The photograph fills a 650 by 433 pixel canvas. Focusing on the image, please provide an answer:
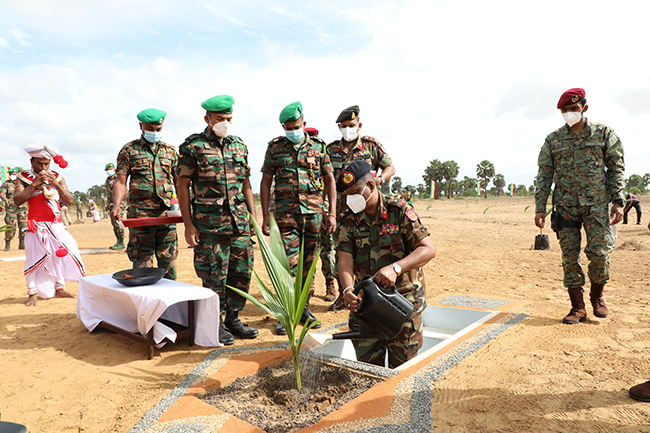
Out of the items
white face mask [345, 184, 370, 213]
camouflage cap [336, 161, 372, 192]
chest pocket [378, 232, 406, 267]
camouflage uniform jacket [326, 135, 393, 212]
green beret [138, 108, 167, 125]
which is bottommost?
chest pocket [378, 232, 406, 267]

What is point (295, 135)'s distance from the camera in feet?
12.8

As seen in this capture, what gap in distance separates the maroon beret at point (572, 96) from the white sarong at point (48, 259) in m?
5.56

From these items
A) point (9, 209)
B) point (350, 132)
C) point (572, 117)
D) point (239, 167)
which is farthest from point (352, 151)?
point (9, 209)

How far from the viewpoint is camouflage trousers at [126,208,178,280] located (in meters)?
4.29

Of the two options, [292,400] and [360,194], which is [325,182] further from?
[292,400]

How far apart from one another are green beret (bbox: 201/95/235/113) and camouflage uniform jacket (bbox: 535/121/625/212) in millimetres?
3102

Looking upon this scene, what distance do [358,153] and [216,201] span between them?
2.04 m

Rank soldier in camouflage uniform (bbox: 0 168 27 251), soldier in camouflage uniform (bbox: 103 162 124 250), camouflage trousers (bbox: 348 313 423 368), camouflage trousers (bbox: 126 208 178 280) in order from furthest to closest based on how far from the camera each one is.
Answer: soldier in camouflage uniform (bbox: 0 168 27 251), soldier in camouflage uniform (bbox: 103 162 124 250), camouflage trousers (bbox: 126 208 178 280), camouflage trousers (bbox: 348 313 423 368)

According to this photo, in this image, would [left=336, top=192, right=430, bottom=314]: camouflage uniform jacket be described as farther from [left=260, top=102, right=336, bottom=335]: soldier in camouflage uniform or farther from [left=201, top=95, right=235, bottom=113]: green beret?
[left=201, top=95, right=235, bottom=113]: green beret

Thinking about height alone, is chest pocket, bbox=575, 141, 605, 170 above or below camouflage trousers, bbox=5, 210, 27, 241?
above

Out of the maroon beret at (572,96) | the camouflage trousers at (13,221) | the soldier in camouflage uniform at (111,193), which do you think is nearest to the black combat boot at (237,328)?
the maroon beret at (572,96)

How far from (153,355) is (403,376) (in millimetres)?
2018

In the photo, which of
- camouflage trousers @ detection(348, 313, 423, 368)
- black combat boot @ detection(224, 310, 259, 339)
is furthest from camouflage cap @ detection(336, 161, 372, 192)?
black combat boot @ detection(224, 310, 259, 339)

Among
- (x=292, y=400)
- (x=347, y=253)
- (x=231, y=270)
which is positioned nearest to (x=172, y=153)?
(x=231, y=270)
